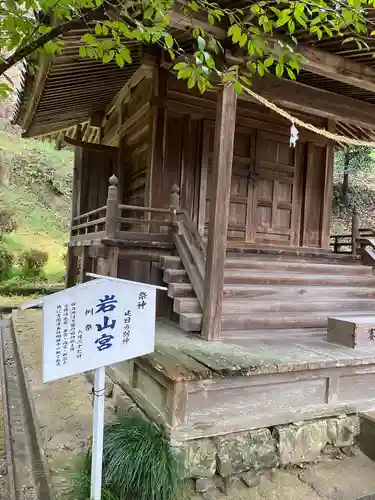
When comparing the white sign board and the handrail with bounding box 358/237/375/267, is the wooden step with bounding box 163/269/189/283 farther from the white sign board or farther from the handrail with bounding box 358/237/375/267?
the handrail with bounding box 358/237/375/267

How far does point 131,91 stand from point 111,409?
214 inches

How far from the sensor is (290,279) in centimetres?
536

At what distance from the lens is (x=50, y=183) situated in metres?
24.4

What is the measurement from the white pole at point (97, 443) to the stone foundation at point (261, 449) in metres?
0.85

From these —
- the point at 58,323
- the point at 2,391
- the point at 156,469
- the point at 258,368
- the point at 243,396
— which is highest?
the point at 58,323

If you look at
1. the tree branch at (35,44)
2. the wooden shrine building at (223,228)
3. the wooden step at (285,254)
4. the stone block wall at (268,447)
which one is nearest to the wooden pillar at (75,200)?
the wooden shrine building at (223,228)

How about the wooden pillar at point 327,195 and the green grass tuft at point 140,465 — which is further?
the wooden pillar at point 327,195

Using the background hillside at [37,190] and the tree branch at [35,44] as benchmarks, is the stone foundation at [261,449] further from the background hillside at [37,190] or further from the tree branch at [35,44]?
the background hillside at [37,190]

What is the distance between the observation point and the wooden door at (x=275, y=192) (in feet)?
24.3

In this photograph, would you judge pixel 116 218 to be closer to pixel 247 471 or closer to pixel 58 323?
pixel 58 323

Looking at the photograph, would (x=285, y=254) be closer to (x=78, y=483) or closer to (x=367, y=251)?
(x=367, y=251)

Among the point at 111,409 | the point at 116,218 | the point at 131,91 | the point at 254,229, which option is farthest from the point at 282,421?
the point at 131,91

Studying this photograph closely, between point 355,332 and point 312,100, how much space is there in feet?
9.99

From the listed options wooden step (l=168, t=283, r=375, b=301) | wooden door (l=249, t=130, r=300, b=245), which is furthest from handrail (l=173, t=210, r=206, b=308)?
wooden door (l=249, t=130, r=300, b=245)
